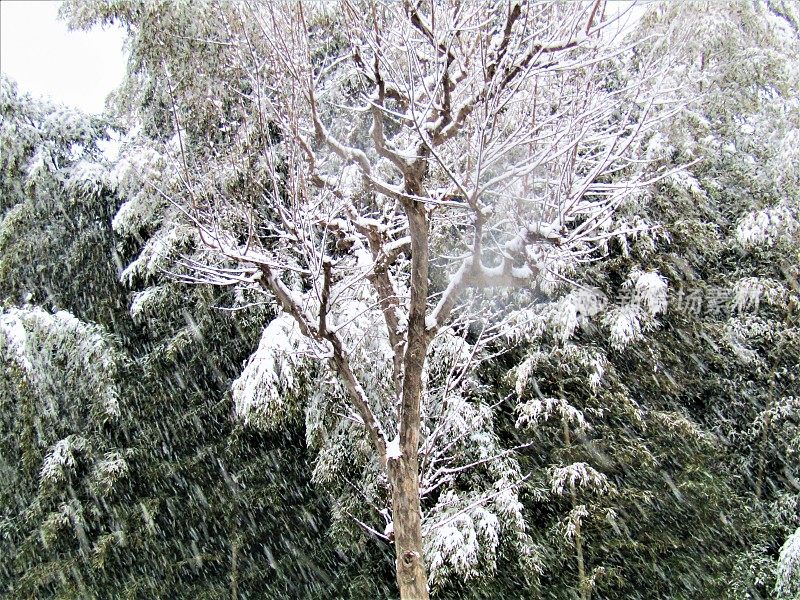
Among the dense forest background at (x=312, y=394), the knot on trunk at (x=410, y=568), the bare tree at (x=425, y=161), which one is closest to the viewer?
the bare tree at (x=425, y=161)

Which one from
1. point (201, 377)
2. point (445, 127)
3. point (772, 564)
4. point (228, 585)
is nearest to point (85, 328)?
point (201, 377)

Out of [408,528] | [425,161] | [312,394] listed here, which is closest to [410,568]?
[408,528]

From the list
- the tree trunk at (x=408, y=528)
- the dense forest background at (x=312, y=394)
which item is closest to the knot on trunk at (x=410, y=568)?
the tree trunk at (x=408, y=528)

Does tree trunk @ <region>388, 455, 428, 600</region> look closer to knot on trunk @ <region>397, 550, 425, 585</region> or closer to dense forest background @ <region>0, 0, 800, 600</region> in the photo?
knot on trunk @ <region>397, 550, 425, 585</region>

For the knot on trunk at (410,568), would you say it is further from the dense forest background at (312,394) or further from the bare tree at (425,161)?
the dense forest background at (312,394)

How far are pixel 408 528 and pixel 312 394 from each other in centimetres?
238

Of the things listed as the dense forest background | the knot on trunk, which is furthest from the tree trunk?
the dense forest background

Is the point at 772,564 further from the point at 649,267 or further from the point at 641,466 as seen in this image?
the point at 649,267

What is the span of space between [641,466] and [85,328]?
4664 mm

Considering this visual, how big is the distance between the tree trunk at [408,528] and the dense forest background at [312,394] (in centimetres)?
227

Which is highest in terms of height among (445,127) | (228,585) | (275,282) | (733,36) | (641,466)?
(733,36)

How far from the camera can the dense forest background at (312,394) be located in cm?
517

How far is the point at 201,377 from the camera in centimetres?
597

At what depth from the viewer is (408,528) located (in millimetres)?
2584
